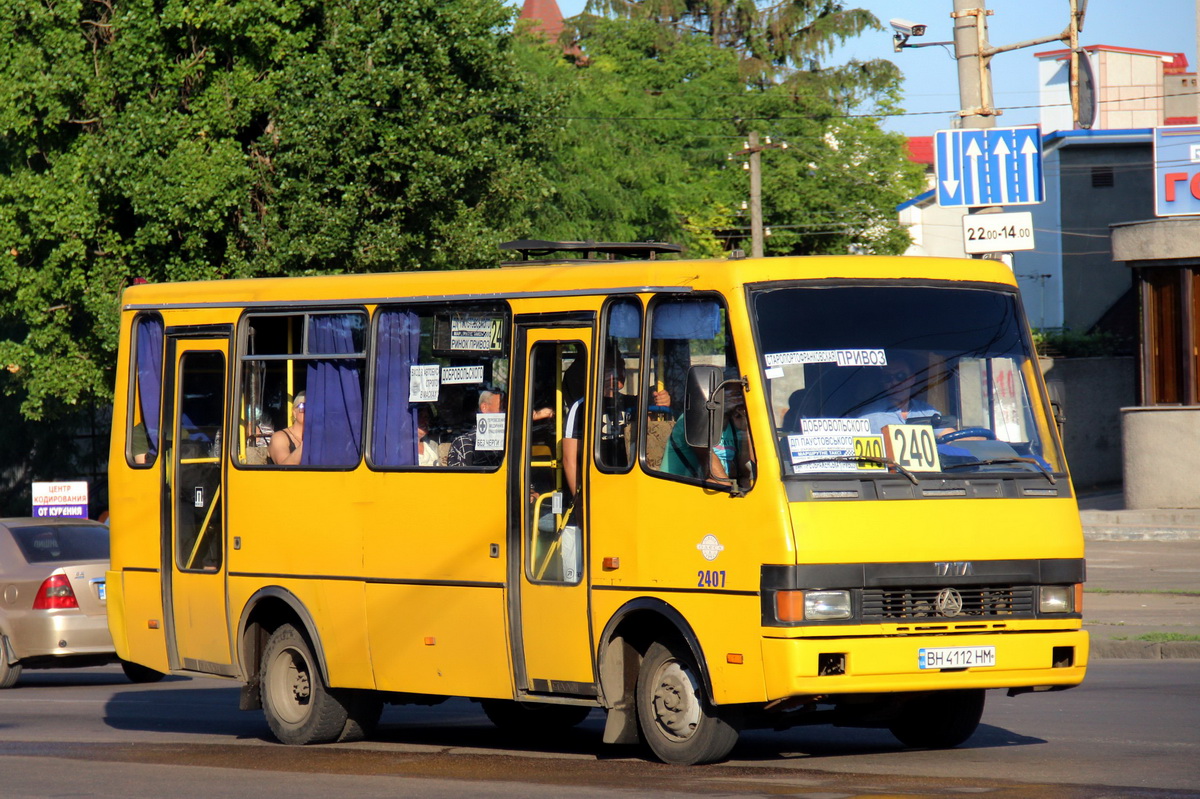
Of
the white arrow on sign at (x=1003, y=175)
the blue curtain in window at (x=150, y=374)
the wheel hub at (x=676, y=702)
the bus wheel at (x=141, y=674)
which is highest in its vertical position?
the white arrow on sign at (x=1003, y=175)

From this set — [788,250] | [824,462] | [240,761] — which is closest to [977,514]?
[824,462]

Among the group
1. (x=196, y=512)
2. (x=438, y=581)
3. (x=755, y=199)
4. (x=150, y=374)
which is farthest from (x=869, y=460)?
(x=755, y=199)

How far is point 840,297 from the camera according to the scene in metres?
9.17

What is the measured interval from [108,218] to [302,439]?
63.5 feet

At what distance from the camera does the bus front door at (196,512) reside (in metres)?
11.8

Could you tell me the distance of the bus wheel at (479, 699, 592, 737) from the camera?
1159 cm

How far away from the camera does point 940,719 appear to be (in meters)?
9.95

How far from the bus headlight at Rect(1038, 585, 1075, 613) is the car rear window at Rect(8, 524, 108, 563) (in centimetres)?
1054

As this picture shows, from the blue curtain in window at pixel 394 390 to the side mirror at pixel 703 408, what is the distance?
8.14ft

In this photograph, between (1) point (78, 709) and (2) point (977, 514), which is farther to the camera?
(1) point (78, 709)

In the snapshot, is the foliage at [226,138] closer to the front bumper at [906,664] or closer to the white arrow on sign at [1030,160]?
the white arrow on sign at [1030,160]

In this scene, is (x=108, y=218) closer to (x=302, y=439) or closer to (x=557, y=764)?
(x=302, y=439)

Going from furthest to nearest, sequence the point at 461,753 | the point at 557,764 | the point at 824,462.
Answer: the point at 461,753 → the point at 557,764 → the point at 824,462

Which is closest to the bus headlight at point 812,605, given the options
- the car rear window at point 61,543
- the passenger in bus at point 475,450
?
the passenger in bus at point 475,450
